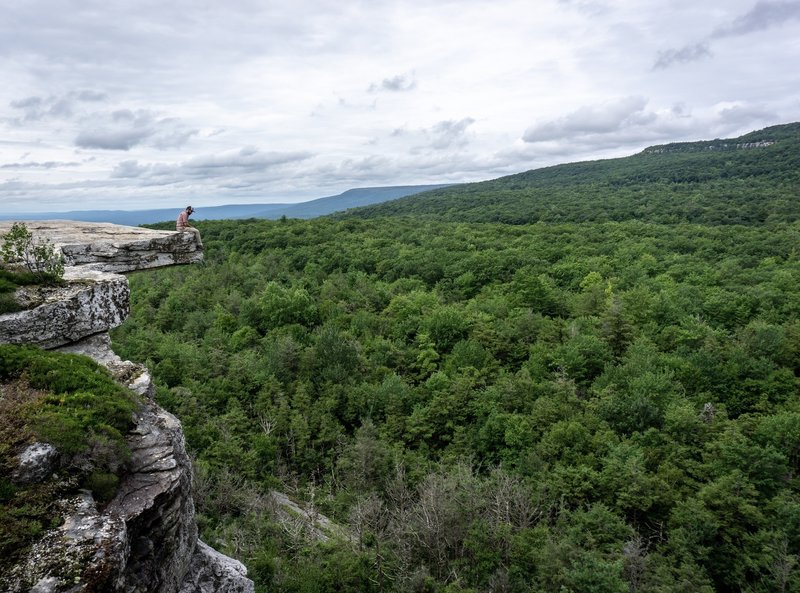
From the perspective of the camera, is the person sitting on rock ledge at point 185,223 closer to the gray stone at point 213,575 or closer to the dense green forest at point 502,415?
the gray stone at point 213,575

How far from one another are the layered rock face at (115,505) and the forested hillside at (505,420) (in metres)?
9.93

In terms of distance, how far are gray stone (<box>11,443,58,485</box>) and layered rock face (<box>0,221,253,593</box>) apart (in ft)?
0.04

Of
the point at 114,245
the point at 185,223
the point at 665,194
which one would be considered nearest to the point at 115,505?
the point at 114,245

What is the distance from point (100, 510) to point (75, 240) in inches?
379

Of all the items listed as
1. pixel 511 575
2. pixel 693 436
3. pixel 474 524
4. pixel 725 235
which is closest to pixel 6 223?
pixel 474 524

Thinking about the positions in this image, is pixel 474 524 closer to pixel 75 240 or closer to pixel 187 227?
pixel 187 227

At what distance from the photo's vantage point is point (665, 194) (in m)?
107

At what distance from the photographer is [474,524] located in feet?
57.7

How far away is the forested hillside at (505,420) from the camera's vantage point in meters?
17.0

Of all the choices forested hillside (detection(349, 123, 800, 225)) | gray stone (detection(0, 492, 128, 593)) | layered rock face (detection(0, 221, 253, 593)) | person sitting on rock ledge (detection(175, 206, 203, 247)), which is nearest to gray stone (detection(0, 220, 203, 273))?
layered rock face (detection(0, 221, 253, 593))

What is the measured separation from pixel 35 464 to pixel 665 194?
124m

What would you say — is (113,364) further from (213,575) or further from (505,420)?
(505,420)

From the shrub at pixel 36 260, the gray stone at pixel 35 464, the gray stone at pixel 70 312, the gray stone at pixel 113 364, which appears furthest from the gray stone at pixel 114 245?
the gray stone at pixel 35 464

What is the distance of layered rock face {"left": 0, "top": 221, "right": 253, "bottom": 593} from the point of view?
17.0 ft
